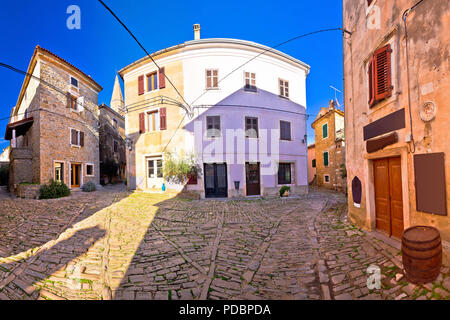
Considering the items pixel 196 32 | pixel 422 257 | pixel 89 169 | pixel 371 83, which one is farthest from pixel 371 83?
pixel 89 169

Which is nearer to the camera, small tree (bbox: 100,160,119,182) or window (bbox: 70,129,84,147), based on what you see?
window (bbox: 70,129,84,147)

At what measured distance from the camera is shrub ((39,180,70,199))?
478 inches

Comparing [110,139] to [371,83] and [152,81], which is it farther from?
[371,83]

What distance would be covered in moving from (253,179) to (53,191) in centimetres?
1280

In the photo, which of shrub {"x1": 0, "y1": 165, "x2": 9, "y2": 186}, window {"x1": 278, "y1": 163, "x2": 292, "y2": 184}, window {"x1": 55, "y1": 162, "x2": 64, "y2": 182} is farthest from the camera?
shrub {"x1": 0, "y1": 165, "x2": 9, "y2": 186}

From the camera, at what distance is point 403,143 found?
458 centimetres

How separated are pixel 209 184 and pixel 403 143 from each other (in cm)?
1071

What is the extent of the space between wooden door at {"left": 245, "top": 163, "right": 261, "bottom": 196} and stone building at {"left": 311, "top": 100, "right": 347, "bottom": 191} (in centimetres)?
703

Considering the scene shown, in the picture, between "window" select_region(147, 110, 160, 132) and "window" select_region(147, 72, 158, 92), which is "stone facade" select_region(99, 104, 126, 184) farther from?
"window" select_region(147, 110, 160, 132)

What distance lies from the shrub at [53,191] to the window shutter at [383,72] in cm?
1663

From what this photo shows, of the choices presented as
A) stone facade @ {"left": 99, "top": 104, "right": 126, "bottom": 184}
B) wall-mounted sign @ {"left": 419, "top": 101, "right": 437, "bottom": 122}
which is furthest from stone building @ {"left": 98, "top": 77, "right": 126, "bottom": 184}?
wall-mounted sign @ {"left": 419, "top": 101, "right": 437, "bottom": 122}

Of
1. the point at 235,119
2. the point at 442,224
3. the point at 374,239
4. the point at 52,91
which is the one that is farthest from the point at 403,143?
the point at 52,91

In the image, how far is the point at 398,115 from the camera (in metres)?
4.73
